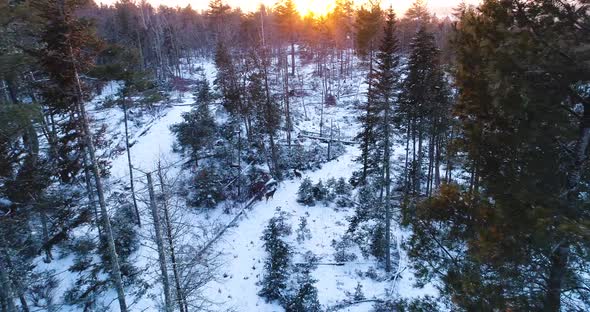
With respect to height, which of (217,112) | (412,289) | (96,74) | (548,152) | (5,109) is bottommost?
(412,289)

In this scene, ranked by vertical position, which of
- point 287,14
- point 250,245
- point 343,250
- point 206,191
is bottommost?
point 250,245

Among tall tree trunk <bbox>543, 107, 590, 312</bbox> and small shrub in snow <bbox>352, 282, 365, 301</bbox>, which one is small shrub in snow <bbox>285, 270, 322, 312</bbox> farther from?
tall tree trunk <bbox>543, 107, 590, 312</bbox>

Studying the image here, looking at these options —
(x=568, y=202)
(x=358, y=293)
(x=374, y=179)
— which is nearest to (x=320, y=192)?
(x=374, y=179)

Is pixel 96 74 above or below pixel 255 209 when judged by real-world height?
above

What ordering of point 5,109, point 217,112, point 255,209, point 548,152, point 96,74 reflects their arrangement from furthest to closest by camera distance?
point 217,112 < point 255,209 < point 96,74 < point 5,109 < point 548,152

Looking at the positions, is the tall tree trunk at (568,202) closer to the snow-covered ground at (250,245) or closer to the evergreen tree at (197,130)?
the snow-covered ground at (250,245)

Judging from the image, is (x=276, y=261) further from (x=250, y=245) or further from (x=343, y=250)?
(x=343, y=250)

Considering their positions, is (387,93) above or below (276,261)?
above

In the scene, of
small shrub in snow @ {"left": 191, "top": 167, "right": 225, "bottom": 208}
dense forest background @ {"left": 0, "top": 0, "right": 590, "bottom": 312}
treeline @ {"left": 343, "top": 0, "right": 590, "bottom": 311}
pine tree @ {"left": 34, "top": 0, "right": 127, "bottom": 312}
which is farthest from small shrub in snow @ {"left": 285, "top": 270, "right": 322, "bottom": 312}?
small shrub in snow @ {"left": 191, "top": 167, "right": 225, "bottom": 208}

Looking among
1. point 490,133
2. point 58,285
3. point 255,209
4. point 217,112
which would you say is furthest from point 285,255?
point 217,112

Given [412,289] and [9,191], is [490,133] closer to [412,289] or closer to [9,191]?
[412,289]
